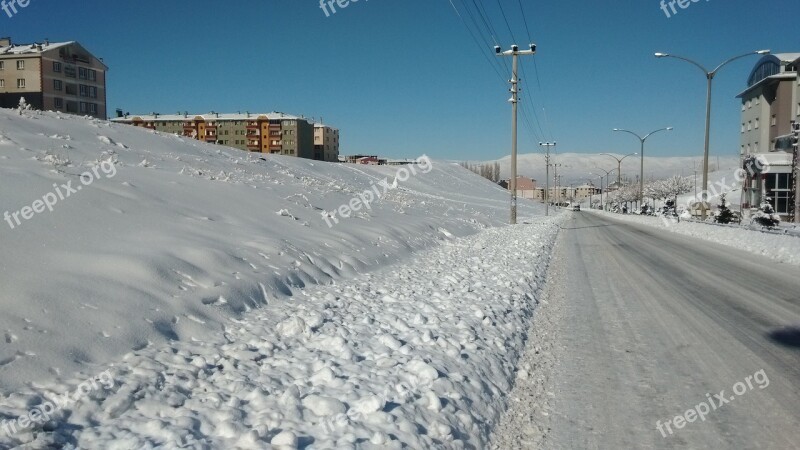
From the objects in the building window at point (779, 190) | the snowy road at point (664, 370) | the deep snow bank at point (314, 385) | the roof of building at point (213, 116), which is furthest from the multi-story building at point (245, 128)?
the deep snow bank at point (314, 385)

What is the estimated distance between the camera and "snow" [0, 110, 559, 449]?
3486mm

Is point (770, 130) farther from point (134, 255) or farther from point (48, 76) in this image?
point (48, 76)

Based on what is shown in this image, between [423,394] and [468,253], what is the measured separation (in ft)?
31.9

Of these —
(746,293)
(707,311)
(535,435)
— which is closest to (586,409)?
(535,435)

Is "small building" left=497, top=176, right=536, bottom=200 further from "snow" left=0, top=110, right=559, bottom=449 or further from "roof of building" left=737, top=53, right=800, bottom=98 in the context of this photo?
"snow" left=0, top=110, right=559, bottom=449

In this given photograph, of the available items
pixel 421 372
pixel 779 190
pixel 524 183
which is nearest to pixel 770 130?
pixel 779 190

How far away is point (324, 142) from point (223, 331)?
126 metres

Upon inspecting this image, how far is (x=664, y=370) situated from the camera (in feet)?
17.1

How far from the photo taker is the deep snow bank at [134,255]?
13.8 feet

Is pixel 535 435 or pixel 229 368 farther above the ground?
pixel 229 368

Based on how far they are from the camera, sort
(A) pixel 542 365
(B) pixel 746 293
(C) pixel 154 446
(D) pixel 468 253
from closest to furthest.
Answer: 1. (C) pixel 154 446
2. (A) pixel 542 365
3. (B) pixel 746 293
4. (D) pixel 468 253

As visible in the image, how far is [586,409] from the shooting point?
4.29m

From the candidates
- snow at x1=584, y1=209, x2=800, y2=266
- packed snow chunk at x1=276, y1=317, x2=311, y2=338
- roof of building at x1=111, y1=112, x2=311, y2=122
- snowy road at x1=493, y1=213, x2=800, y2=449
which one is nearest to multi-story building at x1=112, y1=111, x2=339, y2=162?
roof of building at x1=111, y1=112, x2=311, y2=122

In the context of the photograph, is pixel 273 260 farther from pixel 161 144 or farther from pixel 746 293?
pixel 161 144
